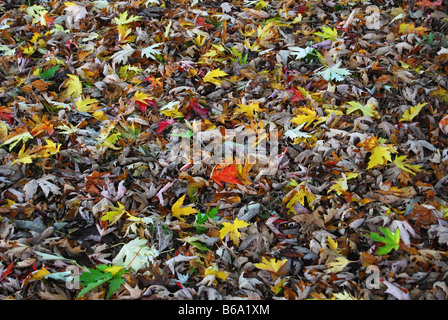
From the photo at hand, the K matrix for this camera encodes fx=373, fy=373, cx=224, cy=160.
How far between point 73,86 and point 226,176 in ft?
4.81

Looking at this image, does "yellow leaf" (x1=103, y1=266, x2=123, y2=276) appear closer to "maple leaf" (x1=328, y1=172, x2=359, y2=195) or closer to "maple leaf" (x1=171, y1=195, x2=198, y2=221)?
"maple leaf" (x1=171, y1=195, x2=198, y2=221)

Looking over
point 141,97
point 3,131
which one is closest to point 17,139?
point 3,131

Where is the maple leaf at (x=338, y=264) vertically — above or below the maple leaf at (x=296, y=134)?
below

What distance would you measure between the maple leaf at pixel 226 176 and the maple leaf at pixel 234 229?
29 centimetres

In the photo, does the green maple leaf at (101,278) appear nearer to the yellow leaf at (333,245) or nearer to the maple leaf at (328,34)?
the yellow leaf at (333,245)

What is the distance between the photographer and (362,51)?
9.93ft

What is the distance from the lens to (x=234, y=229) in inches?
79.5

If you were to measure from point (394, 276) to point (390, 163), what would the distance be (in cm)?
77

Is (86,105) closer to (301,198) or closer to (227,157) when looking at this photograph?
(227,157)

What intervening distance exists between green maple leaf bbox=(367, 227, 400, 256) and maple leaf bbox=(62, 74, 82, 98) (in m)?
2.26

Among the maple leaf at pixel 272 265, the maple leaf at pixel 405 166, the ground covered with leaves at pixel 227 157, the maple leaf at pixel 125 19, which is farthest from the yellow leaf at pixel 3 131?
the maple leaf at pixel 405 166

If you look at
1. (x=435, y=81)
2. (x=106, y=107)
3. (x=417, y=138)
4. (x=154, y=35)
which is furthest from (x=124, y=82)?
(x=435, y=81)

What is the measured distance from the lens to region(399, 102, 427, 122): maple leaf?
8.28 feet

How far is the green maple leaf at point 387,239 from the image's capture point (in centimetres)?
187
